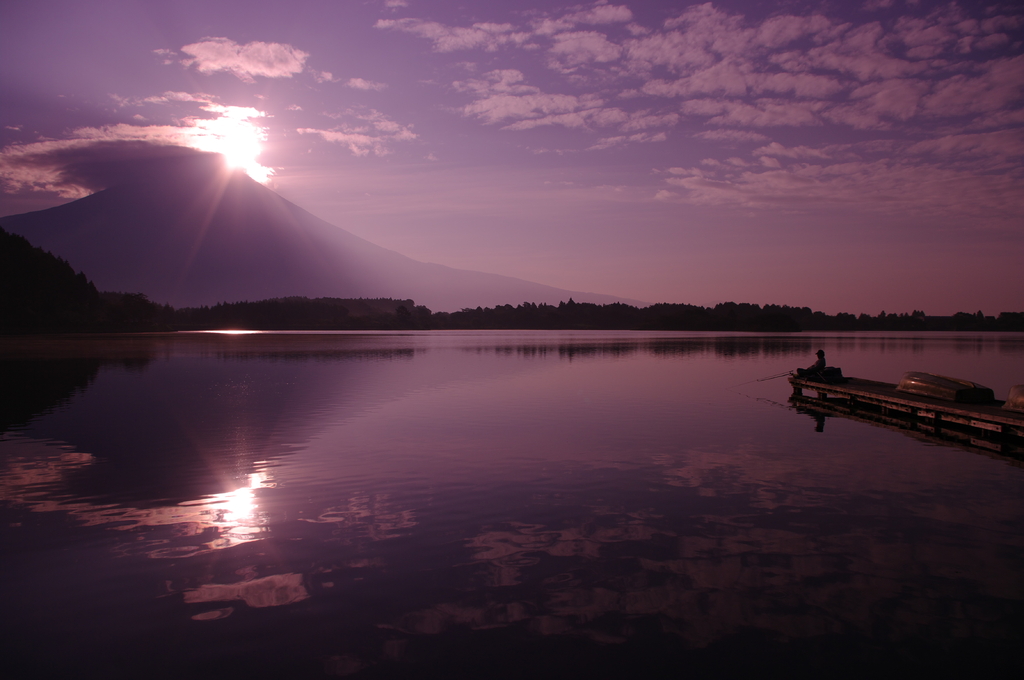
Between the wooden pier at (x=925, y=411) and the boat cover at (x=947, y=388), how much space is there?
1.09 ft

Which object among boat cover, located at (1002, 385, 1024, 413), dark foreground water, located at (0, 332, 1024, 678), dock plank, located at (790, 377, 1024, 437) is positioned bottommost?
dark foreground water, located at (0, 332, 1024, 678)

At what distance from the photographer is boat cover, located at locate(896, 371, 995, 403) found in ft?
87.5

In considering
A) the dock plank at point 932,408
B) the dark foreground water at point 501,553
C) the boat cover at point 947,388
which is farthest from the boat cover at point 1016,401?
the dark foreground water at point 501,553

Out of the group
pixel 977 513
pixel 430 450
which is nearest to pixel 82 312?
pixel 430 450

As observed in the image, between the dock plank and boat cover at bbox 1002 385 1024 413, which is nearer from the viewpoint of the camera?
the dock plank

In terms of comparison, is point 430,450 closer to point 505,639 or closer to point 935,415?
point 505,639

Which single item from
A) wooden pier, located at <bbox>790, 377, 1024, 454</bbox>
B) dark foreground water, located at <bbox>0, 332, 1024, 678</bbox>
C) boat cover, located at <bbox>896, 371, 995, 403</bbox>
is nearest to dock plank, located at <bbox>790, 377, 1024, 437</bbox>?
wooden pier, located at <bbox>790, 377, 1024, 454</bbox>

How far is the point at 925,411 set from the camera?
26766mm

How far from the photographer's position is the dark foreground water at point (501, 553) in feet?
25.6

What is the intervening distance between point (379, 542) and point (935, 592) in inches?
391

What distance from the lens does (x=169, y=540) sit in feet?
38.0

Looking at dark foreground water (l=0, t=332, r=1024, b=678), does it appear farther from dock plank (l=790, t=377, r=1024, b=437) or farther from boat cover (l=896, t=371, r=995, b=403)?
boat cover (l=896, t=371, r=995, b=403)

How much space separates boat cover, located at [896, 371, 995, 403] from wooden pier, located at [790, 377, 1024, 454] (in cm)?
33

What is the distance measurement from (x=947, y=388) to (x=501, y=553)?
1070 inches
